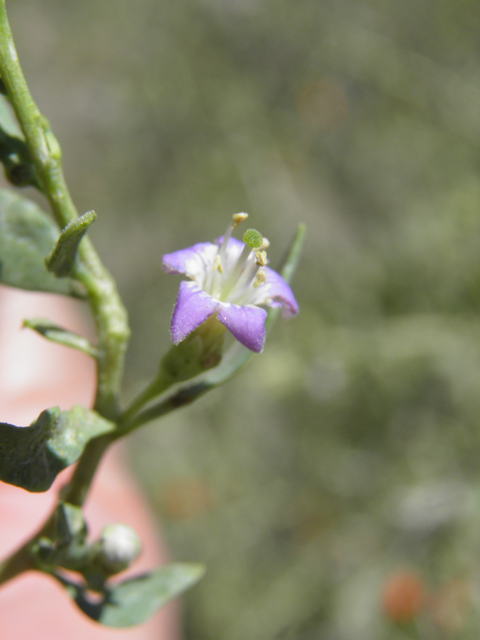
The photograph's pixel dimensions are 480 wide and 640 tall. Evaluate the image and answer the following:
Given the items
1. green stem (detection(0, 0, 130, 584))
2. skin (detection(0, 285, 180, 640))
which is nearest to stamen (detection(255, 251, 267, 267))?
green stem (detection(0, 0, 130, 584))

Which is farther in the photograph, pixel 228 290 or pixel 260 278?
pixel 228 290

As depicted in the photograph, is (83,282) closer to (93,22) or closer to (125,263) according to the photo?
(125,263)

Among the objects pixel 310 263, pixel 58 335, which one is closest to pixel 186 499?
pixel 310 263

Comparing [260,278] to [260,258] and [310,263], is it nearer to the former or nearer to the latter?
[260,258]

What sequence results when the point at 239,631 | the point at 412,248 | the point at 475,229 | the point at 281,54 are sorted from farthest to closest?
1. the point at 281,54
2. the point at 412,248
3. the point at 475,229
4. the point at 239,631

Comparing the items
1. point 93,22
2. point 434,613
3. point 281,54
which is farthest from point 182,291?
point 93,22

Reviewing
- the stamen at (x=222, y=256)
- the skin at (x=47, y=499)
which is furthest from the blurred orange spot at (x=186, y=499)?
the stamen at (x=222, y=256)

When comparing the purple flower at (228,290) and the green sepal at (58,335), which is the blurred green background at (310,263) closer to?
the purple flower at (228,290)
